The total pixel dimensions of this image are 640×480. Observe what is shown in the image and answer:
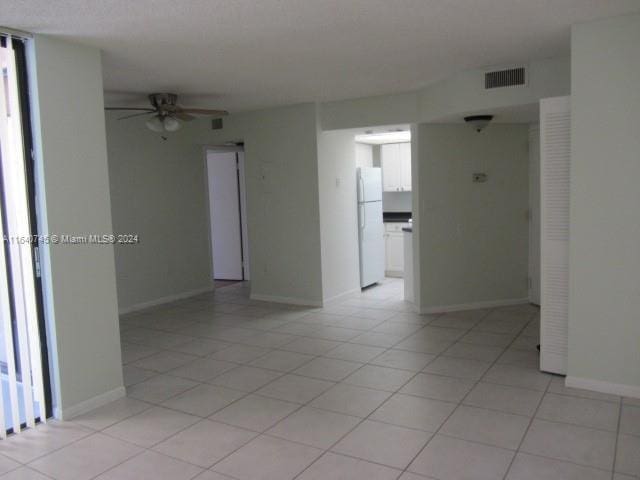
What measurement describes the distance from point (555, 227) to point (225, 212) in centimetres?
557

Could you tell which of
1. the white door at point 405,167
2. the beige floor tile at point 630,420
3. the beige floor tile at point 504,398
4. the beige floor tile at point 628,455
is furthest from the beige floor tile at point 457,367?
the white door at point 405,167

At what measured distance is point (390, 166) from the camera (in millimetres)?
8180

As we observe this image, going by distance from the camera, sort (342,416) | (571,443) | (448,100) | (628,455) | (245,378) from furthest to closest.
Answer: (448,100) < (245,378) < (342,416) < (571,443) < (628,455)

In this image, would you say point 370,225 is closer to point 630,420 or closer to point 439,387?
point 439,387

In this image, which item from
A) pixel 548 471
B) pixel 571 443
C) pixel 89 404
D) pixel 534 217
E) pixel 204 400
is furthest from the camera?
pixel 534 217

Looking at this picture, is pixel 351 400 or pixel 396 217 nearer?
pixel 351 400

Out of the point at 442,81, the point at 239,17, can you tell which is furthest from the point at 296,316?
the point at 239,17

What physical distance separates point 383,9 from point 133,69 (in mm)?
2267

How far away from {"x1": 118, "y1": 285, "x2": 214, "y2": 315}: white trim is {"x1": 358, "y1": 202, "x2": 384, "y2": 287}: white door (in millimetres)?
2265

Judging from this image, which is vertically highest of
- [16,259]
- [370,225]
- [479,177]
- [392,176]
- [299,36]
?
[299,36]

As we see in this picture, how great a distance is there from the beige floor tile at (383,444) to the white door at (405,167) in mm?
5378

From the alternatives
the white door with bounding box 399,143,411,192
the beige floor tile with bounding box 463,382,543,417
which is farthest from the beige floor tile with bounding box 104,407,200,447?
the white door with bounding box 399,143,411,192

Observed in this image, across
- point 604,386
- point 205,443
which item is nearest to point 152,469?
point 205,443

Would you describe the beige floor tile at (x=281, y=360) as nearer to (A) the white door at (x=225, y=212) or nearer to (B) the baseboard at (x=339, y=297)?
(B) the baseboard at (x=339, y=297)
